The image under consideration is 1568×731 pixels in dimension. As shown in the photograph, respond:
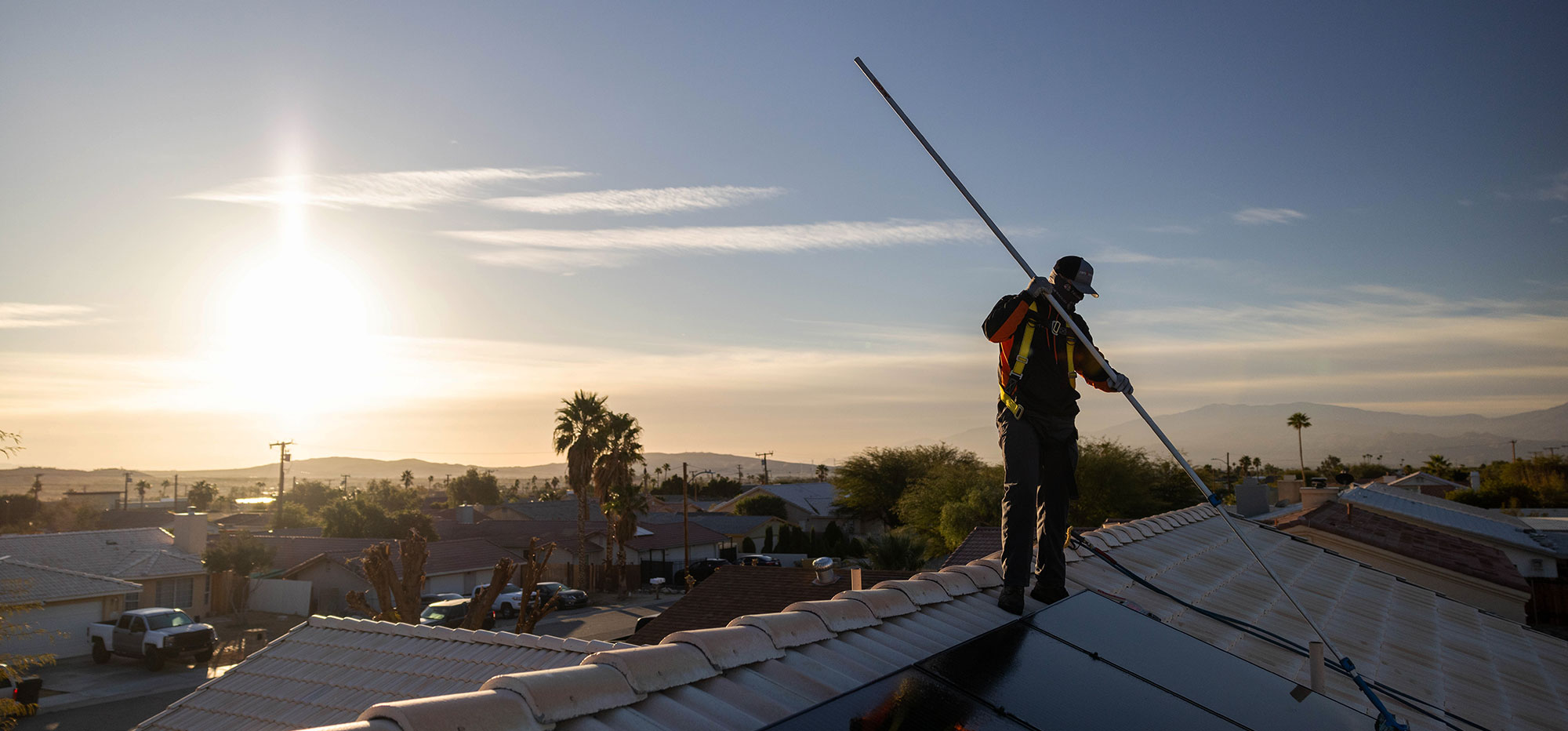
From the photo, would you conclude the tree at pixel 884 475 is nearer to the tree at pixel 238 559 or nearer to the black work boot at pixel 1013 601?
the tree at pixel 238 559

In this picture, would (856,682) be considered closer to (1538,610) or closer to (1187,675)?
(1187,675)

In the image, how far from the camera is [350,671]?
9.13 m

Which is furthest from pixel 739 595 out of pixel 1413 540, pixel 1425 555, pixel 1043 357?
pixel 1043 357

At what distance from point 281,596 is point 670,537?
21.6m

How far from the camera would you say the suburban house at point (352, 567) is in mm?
41875

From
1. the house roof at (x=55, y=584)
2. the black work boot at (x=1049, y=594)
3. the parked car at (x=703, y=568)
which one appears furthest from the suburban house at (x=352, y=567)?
the black work boot at (x=1049, y=594)

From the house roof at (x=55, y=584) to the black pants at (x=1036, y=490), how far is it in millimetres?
36769

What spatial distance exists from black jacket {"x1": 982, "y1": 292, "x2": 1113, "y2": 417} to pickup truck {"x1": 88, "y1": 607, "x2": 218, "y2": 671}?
113ft

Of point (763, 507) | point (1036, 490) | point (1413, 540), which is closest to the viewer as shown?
point (1036, 490)

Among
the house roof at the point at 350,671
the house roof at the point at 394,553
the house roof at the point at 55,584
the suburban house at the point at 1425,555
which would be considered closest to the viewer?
the house roof at the point at 350,671

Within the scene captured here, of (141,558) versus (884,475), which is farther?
(884,475)

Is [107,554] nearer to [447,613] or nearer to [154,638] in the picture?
[154,638]

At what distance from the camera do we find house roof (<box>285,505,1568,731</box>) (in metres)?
2.84

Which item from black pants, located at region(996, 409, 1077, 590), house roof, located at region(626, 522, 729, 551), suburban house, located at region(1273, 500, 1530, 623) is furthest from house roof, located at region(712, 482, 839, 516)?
black pants, located at region(996, 409, 1077, 590)
